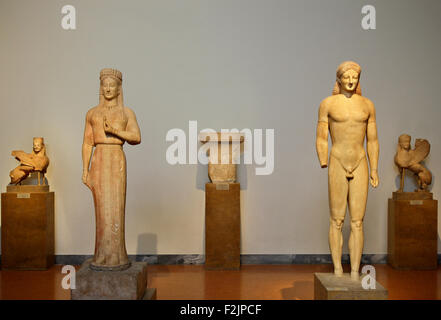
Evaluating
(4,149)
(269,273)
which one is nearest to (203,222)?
(269,273)

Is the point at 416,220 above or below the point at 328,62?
below

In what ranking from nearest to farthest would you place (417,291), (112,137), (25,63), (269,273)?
(112,137), (417,291), (269,273), (25,63)

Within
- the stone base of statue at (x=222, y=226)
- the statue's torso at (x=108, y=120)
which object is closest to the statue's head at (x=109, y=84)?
the statue's torso at (x=108, y=120)

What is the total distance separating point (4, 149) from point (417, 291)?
6594mm

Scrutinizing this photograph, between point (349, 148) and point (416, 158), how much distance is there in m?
2.89

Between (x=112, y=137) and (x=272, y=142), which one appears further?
(x=272, y=142)

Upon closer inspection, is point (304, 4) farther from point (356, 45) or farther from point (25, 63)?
point (25, 63)

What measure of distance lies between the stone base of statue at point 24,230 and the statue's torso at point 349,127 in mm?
4520

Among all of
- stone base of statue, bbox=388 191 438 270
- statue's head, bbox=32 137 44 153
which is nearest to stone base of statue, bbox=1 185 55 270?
statue's head, bbox=32 137 44 153

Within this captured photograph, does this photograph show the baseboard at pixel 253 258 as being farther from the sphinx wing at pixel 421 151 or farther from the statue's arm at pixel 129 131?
the statue's arm at pixel 129 131

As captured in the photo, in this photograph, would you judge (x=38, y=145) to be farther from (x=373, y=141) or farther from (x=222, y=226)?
(x=373, y=141)

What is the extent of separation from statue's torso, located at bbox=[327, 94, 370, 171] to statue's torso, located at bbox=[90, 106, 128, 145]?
7.36ft

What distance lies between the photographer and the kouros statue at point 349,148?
14.3 ft
